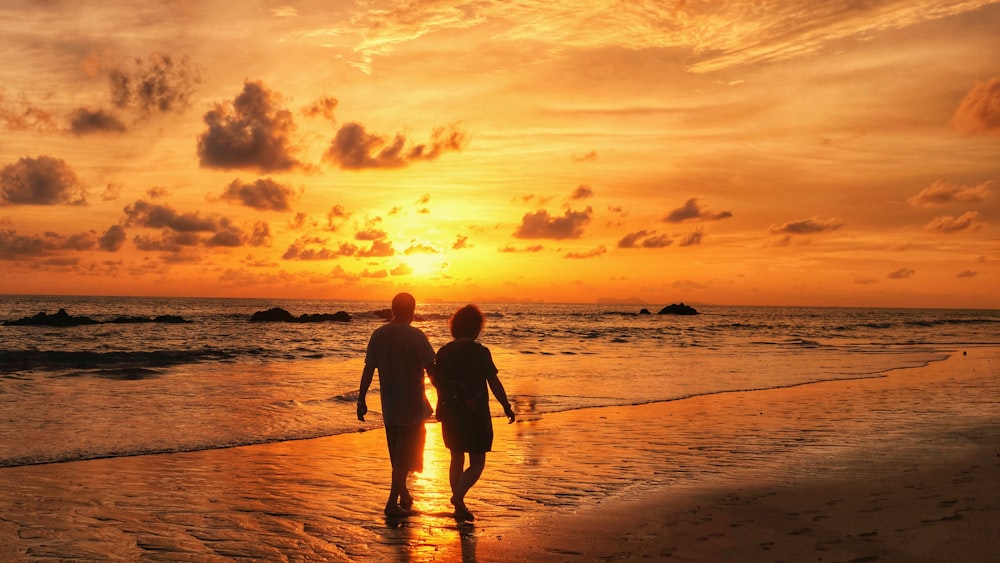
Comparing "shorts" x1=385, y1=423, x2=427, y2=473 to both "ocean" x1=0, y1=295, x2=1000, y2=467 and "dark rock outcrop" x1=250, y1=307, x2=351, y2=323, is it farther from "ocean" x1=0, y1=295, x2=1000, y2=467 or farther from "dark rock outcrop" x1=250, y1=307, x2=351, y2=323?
"dark rock outcrop" x1=250, y1=307, x2=351, y2=323

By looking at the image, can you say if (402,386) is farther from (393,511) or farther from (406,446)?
(393,511)

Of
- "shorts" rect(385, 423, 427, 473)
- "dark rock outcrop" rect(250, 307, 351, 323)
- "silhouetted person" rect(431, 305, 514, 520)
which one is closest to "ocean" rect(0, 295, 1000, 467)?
"shorts" rect(385, 423, 427, 473)

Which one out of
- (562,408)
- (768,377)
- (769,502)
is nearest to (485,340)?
(768,377)

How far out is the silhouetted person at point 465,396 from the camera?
7355 millimetres

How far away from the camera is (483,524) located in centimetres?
731

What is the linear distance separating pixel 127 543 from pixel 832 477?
7.69 m

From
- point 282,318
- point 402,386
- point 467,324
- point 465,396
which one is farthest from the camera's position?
point 282,318

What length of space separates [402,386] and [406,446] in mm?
621

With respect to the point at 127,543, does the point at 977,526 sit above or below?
above

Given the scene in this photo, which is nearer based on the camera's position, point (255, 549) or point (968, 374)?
point (255, 549)

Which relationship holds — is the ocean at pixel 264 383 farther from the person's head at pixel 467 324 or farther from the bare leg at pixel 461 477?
the person's head at pixel 467 324

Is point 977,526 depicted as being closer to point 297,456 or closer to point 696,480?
point 696,480

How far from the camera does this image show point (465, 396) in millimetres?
7363

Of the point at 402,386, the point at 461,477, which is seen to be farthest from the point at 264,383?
the point at 461,477
